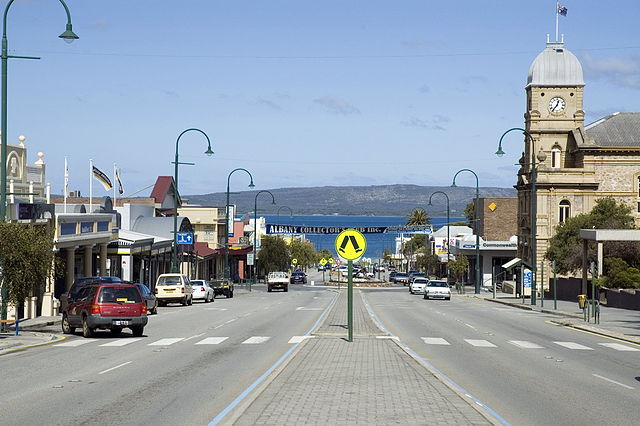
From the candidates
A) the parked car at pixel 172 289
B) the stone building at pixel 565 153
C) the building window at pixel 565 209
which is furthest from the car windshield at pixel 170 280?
the building window at pixel 565 209

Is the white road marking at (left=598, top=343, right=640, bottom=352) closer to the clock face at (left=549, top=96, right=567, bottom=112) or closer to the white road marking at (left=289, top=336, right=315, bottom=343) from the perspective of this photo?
the white road marking at (left=289, top=336, right=315, bottom=343)

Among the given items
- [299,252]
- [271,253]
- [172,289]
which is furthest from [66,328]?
[299,252]

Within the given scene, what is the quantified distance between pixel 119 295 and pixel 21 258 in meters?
3.11

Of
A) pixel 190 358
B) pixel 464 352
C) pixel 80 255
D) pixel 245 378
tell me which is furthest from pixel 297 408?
pixel 80 255

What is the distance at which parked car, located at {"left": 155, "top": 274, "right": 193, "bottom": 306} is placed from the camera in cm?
5466

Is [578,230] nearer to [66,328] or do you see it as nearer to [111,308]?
[66,328]

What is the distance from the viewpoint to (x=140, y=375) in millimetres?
19078

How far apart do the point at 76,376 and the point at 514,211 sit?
10951 centimetres

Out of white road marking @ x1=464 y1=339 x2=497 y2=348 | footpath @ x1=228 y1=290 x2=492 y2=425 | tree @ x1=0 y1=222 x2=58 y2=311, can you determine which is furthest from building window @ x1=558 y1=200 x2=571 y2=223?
footpath @ x1=228 y1=290 x2=492 y2=425

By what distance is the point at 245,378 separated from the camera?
1828 centimetres

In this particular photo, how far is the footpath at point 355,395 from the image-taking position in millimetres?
12797

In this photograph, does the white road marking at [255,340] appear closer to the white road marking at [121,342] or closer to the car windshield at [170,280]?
the white road marking at [121,342]

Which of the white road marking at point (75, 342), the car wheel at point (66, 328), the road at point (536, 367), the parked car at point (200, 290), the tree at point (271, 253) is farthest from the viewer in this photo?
the tree at point (271, 253)

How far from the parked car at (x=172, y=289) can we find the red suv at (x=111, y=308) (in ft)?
79.0
